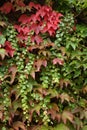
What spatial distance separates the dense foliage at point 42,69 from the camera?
3.65 meters

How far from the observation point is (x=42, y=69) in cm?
379

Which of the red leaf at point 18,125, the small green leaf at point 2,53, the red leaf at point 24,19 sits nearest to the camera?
the small green leaf at point 2,53

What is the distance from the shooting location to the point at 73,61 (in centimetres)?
381

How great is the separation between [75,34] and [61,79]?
0.57 metres

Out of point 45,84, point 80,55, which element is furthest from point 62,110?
point 80,55

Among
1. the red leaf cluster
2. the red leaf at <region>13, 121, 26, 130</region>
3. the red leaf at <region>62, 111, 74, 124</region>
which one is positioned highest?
the red leaf cluster

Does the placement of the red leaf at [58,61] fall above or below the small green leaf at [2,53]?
below

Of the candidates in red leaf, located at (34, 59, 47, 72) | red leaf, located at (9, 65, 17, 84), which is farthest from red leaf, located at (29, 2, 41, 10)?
red leaf, located at (9, 65, 17, 84)

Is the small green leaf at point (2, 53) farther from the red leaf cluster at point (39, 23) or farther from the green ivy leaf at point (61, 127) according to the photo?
the green ivy leaf at point (61, 127)

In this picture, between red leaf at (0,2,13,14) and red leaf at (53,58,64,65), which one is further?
red leaf at (0,2,13,14)

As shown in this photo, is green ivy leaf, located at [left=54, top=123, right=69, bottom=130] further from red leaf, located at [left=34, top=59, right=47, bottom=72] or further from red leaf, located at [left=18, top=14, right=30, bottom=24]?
red leaf, located at [left=18, top=14, right=30, bottom=24]

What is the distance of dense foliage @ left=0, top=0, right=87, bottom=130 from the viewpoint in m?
3.65

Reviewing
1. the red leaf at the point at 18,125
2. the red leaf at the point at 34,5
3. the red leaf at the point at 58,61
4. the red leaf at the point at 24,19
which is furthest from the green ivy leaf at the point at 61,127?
the red leaf at the point at 34,5

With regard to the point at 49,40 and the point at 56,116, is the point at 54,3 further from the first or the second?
the point at 56,116
